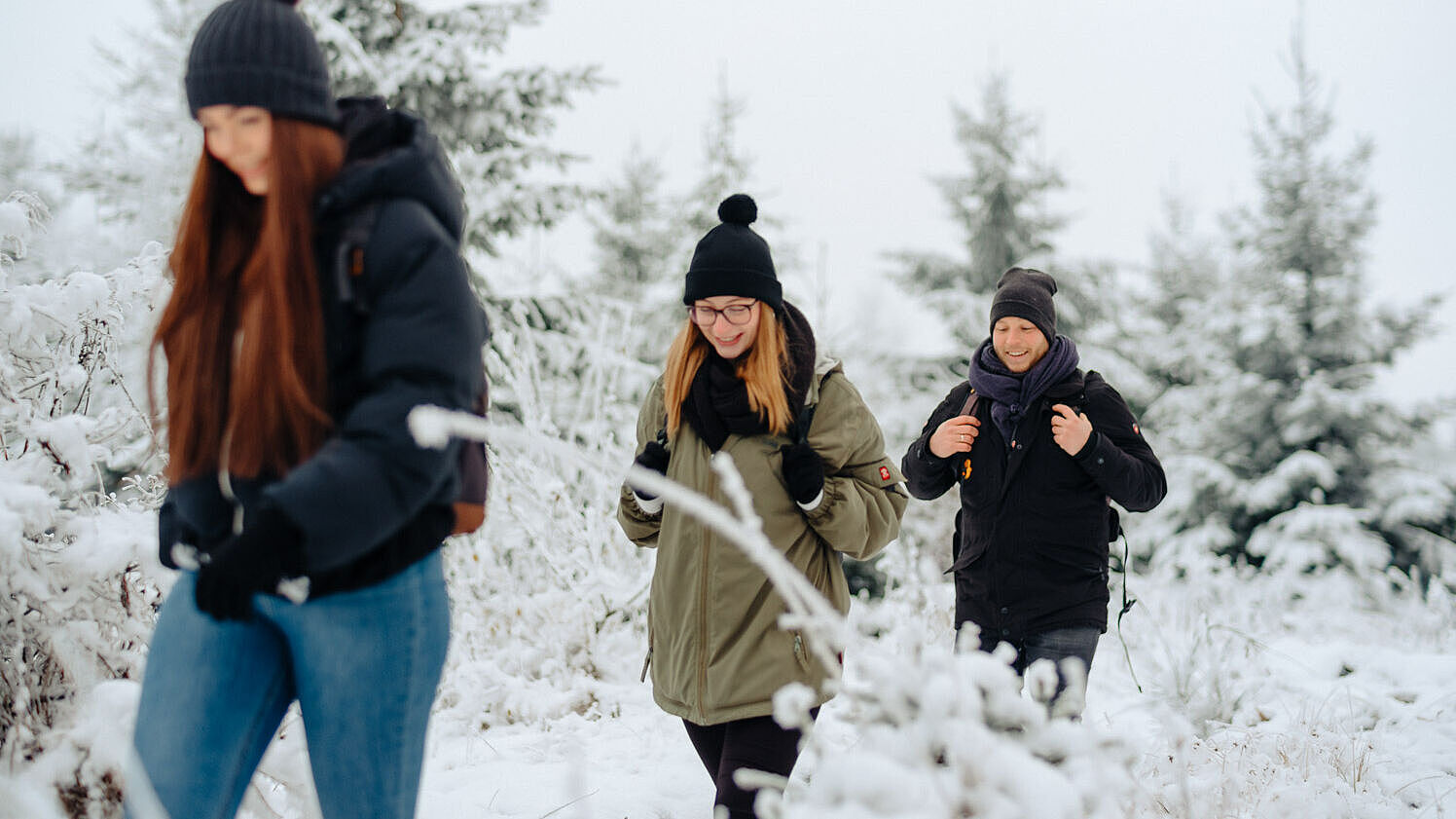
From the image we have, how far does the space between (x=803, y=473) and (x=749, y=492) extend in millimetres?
161

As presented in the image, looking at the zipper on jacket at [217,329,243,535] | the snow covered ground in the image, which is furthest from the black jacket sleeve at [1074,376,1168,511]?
the zipper on jacket at [217,329,243,535]

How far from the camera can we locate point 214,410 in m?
1.36

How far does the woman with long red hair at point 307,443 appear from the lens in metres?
1.22

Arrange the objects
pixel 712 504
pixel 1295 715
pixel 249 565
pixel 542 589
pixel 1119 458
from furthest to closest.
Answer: pixel 542 589
pixel 1295 715
pixel 1119 458
pixel 249 565
pixel 712 504

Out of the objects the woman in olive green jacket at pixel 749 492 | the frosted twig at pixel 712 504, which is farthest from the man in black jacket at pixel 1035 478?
the frosted twig at pixel 712 504

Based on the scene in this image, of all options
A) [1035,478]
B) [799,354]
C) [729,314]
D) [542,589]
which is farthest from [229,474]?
[542,589]

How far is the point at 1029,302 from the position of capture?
3.10m

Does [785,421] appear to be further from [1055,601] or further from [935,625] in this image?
[935,625]

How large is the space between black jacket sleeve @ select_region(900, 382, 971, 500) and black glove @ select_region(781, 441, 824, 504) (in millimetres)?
947

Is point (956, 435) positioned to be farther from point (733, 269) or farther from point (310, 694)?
point (310, 694)

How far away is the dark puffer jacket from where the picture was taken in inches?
46.7

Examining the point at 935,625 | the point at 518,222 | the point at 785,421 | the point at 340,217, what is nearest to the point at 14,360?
the point at 340,217

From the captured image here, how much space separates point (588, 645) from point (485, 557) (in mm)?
855

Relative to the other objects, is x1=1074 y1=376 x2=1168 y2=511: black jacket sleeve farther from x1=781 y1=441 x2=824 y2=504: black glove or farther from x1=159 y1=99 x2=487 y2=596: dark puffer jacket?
x1=159 y1=99 x2=487 y2=596: dark puffer jacket
